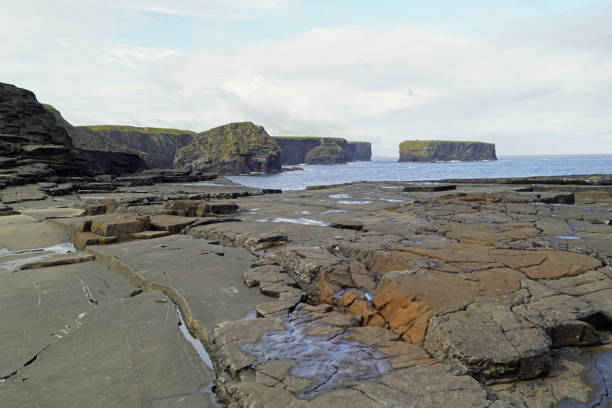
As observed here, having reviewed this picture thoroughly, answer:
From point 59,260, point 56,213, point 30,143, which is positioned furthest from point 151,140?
point 59,260

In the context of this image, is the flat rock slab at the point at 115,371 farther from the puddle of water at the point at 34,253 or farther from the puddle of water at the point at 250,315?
the puddle of water at the point at 34,253

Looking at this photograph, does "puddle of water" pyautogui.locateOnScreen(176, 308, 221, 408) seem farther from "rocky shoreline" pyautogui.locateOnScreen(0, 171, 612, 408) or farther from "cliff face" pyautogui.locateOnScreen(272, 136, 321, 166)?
"cliff face" pyautogui.locateOnScreen(272, 136, 321, 166)

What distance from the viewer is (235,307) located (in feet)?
9.74

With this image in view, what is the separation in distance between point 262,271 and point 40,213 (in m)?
8.33

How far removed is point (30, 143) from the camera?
76.6 ft

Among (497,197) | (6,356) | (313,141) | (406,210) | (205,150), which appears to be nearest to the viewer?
(6,356)

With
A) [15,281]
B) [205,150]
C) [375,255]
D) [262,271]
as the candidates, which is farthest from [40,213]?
[205,150]

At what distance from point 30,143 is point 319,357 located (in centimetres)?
2877

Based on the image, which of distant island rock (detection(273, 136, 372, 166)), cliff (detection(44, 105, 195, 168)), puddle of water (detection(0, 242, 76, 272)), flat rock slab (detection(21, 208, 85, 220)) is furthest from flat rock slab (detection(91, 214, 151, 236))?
distant island rock (detection(273, 136, 372, 166))

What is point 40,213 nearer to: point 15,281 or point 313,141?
point 15,281

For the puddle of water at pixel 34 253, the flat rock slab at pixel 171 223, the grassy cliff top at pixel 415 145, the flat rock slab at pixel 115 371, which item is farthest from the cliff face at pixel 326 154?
the flat rock slab at pixel 115 371

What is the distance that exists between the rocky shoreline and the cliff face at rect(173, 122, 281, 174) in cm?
8524

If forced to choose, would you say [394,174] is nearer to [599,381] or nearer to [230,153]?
[230,153]

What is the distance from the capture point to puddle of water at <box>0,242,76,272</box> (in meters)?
4.38
